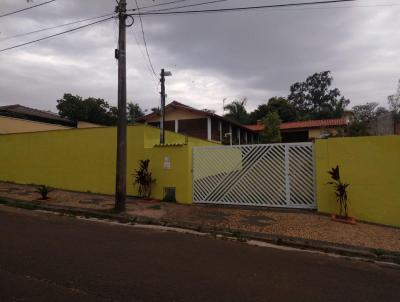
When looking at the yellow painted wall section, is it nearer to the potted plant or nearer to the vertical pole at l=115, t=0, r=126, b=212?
the potted plant

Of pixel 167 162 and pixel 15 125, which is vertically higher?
pixel 15 125

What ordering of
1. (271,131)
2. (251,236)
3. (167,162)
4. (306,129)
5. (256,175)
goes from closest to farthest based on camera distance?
(251,236), (256,175), (167,162), (271,131), (306,129)

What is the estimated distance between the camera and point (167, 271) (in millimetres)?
4707

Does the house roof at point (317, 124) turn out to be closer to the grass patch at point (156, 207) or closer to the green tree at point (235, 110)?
the green tree at point (235, 110)

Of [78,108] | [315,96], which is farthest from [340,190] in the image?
[315,96]

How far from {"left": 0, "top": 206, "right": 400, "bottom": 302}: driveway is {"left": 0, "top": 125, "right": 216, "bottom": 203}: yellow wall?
4182 millimetres

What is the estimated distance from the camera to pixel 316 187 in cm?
919

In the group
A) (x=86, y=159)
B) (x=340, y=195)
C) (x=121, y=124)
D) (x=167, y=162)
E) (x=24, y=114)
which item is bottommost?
(x=340, y=195)

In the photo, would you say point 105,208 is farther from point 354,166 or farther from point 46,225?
point 354,166

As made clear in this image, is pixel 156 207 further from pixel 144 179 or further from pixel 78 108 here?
pixel 78 108

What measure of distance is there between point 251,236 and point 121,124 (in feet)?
14.5

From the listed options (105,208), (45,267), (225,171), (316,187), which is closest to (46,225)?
(105,208)

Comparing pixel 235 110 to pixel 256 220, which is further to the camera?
pixel 235 110

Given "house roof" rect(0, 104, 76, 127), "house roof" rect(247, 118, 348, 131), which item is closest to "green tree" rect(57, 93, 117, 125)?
"house roof" rect(0, 104, 76, 127)
